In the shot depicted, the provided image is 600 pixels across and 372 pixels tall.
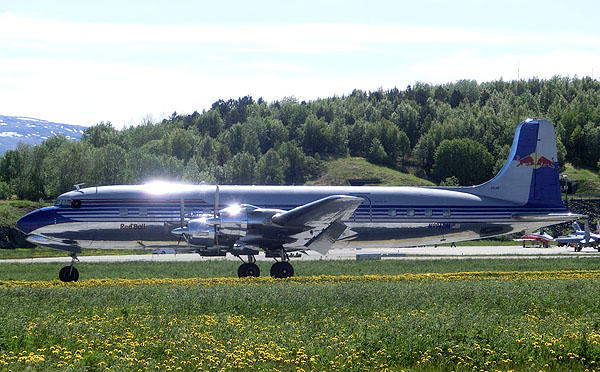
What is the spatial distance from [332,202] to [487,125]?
127 meters

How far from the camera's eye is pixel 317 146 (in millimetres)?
158875

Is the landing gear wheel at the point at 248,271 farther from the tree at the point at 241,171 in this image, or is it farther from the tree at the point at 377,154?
the tree at the point at 377,154

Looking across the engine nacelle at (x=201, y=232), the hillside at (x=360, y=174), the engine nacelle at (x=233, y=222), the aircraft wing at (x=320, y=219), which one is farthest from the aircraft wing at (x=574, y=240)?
the hillside at (x=360, y=174)

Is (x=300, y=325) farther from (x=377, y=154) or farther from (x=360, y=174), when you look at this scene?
(x=377, y=154)

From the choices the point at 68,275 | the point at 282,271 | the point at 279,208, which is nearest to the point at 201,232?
the point at 282,271

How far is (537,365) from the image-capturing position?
1543cm

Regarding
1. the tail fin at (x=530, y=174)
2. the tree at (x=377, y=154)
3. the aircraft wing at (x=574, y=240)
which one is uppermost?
the tree at (x=377, y=154)

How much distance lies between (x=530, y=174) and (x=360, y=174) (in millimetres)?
97300

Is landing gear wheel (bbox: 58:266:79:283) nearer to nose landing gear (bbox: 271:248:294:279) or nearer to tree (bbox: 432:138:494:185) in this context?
nose landing gear (bbox: 271:248:294:279)

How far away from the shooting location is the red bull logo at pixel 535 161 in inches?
1532

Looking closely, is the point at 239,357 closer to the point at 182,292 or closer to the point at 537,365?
the point at 537,365

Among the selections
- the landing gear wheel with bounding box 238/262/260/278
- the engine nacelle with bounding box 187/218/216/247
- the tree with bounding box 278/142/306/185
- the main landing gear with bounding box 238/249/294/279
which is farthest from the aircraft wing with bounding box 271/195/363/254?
the tree with bounding box 278/142/306/185

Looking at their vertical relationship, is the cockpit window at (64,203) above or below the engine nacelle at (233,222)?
above

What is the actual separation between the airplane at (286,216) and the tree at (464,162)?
92.8 m
